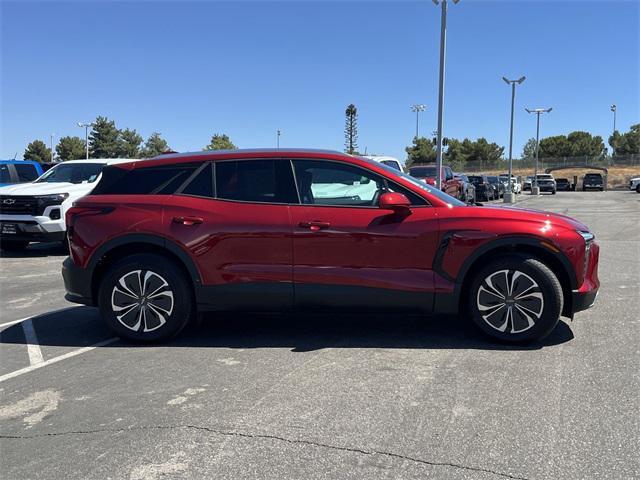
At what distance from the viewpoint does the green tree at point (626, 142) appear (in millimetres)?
99938

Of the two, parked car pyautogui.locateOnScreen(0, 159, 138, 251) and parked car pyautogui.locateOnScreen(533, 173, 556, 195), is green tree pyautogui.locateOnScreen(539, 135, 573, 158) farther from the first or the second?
parked car pyautogui.locateOnScreen(0, 159, 138, 251)

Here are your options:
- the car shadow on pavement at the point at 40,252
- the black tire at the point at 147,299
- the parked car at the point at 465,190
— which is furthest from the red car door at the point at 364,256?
the parked car at the point at 465,190

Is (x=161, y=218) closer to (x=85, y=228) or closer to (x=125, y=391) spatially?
(x=85, y=228)

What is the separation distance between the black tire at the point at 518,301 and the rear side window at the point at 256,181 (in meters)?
1.82

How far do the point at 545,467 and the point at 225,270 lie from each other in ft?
9.84

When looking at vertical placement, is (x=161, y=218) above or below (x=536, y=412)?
above

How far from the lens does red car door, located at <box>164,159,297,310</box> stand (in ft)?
16.1

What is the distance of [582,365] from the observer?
4.44m

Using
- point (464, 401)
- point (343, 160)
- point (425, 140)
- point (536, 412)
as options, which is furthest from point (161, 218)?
point (425, 140)

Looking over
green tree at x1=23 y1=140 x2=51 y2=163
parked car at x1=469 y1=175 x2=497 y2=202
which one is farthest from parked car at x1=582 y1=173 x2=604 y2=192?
green tree at x1=23 y1=140 x2=51 y2=163

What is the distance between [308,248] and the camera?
192 inches

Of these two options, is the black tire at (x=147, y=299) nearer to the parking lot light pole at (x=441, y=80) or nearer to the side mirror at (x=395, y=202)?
the side mirror at (x=395, y=202)

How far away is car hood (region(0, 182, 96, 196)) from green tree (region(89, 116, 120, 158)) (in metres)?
75.9

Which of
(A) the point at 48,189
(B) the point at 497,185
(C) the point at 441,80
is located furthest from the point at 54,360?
(B) the point at 497,185
